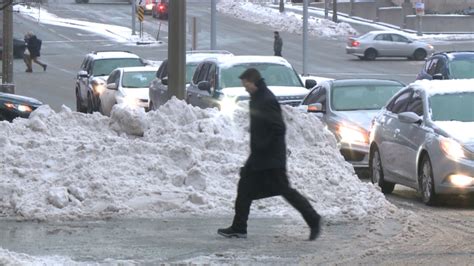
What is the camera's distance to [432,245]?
1043 cm

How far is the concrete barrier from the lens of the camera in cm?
6594

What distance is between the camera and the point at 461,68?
23.1 meters

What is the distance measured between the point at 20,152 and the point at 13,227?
6.02 ft

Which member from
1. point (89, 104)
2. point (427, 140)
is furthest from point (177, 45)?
point (89, 104)

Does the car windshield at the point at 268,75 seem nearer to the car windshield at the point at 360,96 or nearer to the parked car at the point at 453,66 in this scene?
the car windshield at the point at 360,96

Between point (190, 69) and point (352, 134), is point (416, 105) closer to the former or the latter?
point (352, 134)

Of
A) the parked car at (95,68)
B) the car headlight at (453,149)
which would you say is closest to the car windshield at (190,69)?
the parked car at (95,68)

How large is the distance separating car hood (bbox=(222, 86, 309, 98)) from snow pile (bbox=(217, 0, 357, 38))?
152 feet

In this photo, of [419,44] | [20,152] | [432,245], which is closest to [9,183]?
[20,152]

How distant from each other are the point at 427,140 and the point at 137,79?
15.4 meters

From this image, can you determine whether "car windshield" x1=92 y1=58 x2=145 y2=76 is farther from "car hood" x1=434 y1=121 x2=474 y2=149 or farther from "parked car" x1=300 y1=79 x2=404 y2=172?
"car hood" x1=434 y1=121 x2=474 y2=149

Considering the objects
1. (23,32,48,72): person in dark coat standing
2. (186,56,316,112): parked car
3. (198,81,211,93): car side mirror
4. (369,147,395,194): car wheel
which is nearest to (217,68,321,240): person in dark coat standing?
(369,147,395,194): car wheel

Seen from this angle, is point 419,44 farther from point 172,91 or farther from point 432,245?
point 432,245

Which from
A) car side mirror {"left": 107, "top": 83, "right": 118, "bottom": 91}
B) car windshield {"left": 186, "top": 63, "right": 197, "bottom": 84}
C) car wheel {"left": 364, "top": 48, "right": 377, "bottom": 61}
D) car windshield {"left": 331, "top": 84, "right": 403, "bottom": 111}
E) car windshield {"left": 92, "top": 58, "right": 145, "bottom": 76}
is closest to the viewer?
car windshield {"left": 331, "top": 84, "right": 403, "bottom": 111}
